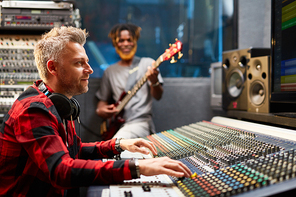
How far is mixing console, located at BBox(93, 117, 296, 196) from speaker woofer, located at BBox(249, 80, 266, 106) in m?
0.46

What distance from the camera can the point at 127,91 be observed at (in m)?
2.25

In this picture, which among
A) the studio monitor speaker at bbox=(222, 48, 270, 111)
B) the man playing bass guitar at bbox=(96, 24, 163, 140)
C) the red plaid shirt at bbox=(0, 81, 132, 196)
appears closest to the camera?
the red plaid shirt at bbox=(0, 81, 132, 196)

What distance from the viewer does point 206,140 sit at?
1.00 m

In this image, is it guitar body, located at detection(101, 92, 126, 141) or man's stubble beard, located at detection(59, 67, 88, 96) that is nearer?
man's stubble beard, located at detection(59, 67, 88, 96)

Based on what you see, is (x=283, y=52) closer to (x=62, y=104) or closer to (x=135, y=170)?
(x=135, y=170)

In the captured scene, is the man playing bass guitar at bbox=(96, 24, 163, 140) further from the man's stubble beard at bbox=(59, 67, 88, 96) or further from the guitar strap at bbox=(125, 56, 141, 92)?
the man's stubble beard at bbox=(59, 67, 88, 96)

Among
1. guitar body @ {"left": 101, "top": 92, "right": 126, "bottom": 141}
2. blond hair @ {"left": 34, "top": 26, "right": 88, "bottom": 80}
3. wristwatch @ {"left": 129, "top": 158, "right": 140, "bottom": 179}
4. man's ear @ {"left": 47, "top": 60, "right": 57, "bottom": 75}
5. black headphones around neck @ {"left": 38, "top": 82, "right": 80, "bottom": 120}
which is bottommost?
guitar body @ {"left": 101, "top": 92, "right": 126, "bottom": 141}

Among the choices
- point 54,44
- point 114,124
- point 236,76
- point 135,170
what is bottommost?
point 114,124

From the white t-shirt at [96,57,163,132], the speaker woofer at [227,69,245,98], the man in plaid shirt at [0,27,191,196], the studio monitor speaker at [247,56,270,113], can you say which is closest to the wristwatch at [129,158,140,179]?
the man in plaid shirt at [0,27,191,196]

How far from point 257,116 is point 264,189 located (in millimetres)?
884

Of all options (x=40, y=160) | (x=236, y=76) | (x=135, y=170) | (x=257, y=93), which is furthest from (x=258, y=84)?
(x=40, y=160)

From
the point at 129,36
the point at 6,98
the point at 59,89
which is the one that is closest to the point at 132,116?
the point at 129,36

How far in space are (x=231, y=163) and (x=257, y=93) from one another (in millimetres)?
1000

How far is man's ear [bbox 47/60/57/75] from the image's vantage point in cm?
95
